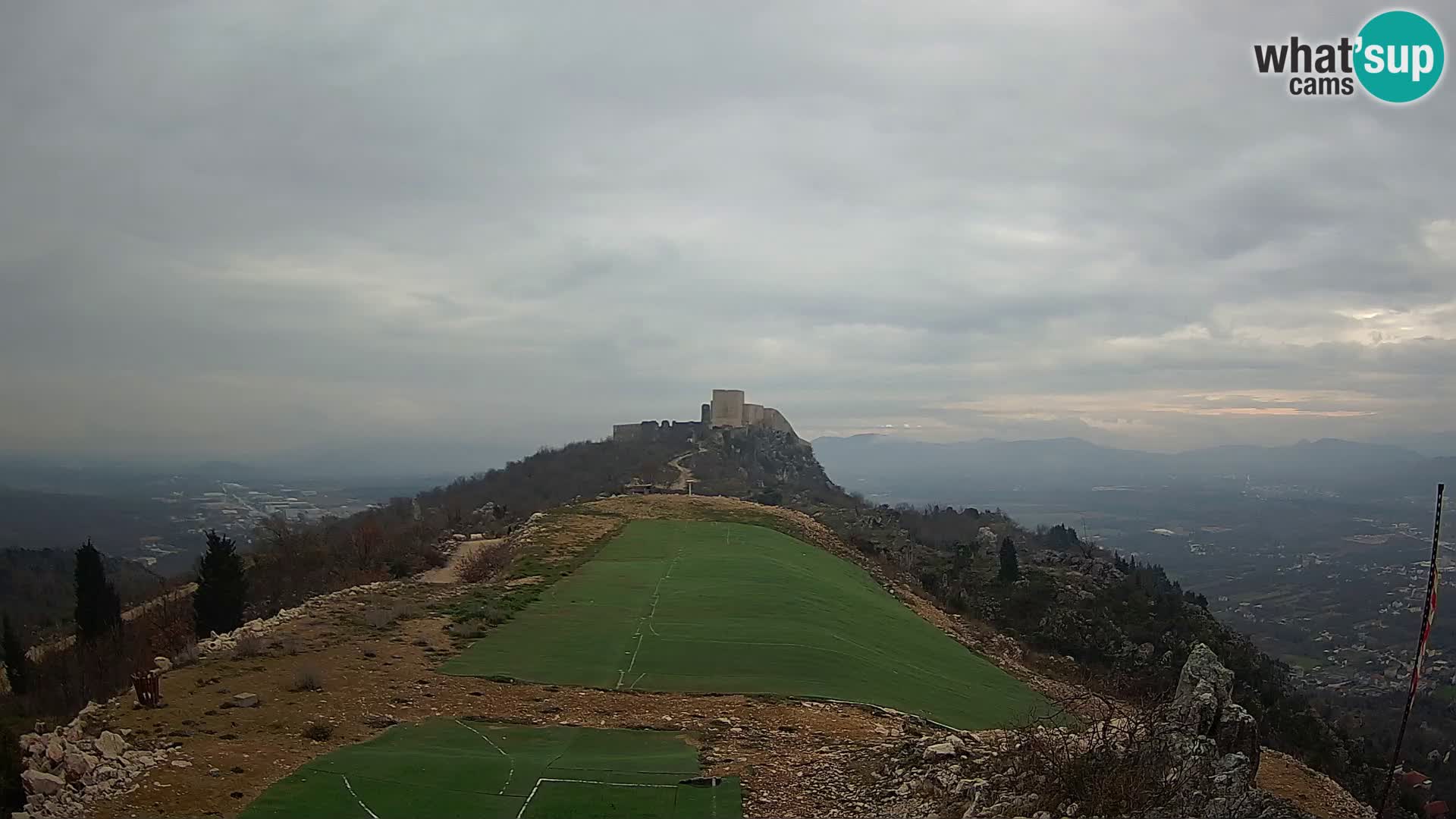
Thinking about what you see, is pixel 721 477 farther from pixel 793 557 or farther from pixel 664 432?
pixel 793 557

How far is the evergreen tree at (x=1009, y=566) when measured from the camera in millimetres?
52344

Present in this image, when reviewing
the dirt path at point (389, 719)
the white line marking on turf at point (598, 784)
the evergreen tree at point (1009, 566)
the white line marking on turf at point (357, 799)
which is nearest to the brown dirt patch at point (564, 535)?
the dirt path at point (389, 719)

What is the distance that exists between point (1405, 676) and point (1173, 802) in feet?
185

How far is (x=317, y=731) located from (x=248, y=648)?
5559mm

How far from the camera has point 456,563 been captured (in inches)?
1286

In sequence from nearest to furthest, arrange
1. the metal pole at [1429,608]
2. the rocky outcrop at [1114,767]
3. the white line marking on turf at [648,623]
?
the metal pole at [1429,608] < the rocky outcrop at [1114,767] < the white line marking on turf at [648,623]

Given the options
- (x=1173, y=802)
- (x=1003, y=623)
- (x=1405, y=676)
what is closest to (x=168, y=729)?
(x=1173, y=802)

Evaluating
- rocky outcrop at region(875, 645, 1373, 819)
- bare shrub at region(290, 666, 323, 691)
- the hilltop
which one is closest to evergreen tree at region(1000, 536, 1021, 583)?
the hilltop

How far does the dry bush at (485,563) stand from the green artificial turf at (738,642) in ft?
11.0

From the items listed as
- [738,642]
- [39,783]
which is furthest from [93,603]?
[39,783]

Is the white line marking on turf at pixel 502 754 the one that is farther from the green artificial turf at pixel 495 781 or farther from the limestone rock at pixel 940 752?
the limestone rock at pixel 940 752

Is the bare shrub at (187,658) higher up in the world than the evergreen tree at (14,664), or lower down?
higher up

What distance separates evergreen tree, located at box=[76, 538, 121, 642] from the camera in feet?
104

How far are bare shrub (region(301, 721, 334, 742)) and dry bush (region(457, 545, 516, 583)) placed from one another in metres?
15.2
